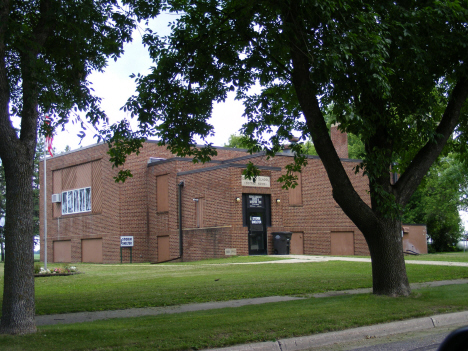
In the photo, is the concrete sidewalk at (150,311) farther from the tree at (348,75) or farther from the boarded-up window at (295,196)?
the boarded-up window at (295,196)

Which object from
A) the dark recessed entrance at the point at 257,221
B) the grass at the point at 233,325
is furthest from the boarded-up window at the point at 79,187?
the grass at the point at 233,325

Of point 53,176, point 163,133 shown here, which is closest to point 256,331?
point 163,133

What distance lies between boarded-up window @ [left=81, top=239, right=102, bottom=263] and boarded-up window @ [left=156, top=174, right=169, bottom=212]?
269 inches

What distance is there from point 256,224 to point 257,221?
0.21 meters

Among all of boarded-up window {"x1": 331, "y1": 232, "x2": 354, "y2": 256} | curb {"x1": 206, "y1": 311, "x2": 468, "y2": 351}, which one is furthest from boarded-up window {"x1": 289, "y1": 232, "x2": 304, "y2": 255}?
curb {"x1": 206, "y1": 311, "x2": 468, "y2": 351}

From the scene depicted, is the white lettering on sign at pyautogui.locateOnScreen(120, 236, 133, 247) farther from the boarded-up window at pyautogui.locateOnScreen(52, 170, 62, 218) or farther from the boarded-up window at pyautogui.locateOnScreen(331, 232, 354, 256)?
the boarded-up window at pyautogui.locateOnScreen(331, 232, 354, 256)

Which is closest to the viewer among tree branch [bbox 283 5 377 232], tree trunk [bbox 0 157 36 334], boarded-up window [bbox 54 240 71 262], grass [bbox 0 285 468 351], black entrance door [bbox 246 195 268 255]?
grass [bbox 0 285 468 351]

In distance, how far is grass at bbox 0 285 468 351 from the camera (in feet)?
24.4

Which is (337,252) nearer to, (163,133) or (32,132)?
(163,133)

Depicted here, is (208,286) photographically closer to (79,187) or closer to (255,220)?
(255,220)

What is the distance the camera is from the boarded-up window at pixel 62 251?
43.1 m

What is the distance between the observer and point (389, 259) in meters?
11.4

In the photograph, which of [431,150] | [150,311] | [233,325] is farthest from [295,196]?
[233,325]

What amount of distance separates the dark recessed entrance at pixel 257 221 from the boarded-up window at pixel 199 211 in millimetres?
2623
